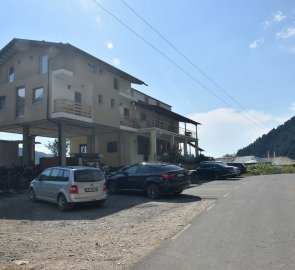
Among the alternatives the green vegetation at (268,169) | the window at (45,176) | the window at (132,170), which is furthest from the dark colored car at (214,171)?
the window at (45,176)

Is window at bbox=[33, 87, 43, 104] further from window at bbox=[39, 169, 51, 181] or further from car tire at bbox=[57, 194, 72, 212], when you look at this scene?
car tire at bbox=[57, 194, 72, 212]

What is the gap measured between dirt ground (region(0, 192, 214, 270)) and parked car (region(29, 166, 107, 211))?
0.40 metres

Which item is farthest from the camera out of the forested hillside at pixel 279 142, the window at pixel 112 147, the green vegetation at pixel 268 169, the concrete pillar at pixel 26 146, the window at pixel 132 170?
the forested hillside at pixel 279 142

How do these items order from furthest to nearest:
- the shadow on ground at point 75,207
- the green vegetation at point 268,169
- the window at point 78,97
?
1. the green vegetation at point 268,169
2. the window at point 78,97
3. the shadow on ground at point 75,207

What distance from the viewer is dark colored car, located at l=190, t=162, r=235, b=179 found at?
3156 cm

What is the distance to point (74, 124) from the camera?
101 feet

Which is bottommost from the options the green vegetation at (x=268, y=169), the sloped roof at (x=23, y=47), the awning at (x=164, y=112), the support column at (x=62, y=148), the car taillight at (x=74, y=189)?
the car taillight at (x=74, y=189)

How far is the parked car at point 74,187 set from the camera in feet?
47.9

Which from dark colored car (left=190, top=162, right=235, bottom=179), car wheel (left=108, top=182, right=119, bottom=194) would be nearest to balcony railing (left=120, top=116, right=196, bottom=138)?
dark colored car (left=190, top=162, right=235, bottom=179)

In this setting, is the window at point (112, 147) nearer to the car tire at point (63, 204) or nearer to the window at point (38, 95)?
the window at point (38, 95)

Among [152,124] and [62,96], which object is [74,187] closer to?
[62,96]

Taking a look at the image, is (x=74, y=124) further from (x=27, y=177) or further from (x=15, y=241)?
(x=15, y=241)

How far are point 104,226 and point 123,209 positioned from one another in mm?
3270

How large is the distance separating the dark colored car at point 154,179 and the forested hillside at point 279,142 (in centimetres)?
6770
